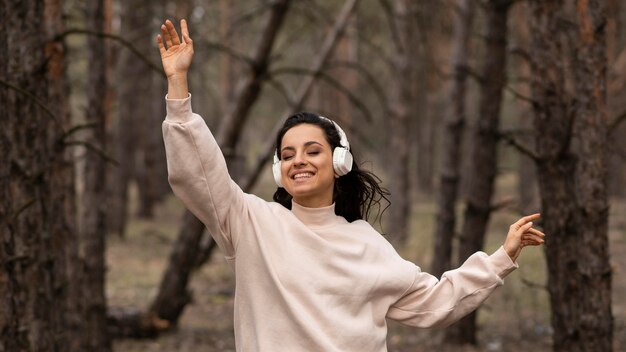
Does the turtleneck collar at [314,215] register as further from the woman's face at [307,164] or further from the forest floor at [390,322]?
the forest floor at [390,322]

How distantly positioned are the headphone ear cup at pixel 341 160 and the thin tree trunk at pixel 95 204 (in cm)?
438

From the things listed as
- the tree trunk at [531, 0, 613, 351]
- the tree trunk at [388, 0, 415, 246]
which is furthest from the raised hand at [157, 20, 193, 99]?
the tree trunk at [388, 0, 415, 246]

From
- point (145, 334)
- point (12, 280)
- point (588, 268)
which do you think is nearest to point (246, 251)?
point (12, 280)

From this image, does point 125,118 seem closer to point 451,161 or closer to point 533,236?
point 451,161

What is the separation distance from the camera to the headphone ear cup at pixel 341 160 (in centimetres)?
332

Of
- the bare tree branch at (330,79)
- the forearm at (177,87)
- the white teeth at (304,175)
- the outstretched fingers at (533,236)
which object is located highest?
the bare tree branch at (330,79)

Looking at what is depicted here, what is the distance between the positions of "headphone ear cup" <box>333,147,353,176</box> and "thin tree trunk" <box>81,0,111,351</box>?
172 inches

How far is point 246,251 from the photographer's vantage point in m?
3.18

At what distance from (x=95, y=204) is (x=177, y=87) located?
5.41 meters

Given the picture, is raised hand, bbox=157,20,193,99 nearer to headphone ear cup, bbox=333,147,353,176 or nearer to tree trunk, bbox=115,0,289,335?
headphone ear cup, bbox=333,147,353,176

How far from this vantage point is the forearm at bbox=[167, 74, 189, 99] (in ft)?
9.73

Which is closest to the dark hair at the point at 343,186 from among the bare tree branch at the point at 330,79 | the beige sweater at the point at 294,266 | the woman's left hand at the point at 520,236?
the beige sweater at the point at 294,266

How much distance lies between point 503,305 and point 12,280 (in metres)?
7.42

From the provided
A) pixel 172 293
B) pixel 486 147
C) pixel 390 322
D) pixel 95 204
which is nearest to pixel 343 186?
pixel 95 204
